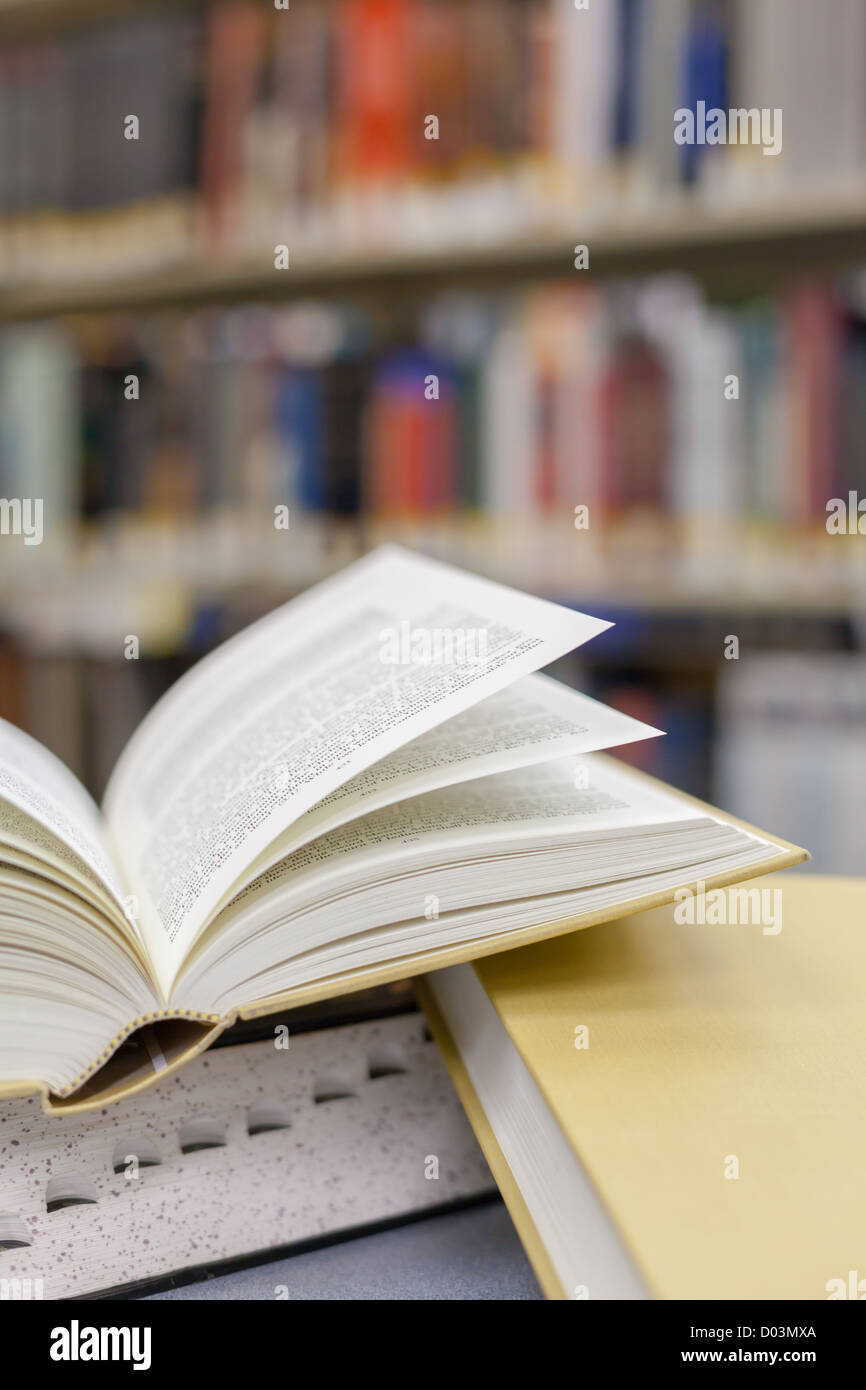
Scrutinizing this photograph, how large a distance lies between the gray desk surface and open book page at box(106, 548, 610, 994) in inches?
4.3

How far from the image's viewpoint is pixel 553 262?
1410 millimetres

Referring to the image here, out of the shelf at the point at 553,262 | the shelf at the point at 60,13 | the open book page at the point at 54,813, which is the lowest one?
the open book page at the point at 54,813

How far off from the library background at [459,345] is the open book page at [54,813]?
825 mm

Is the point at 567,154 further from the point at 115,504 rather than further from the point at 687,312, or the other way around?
the point at 115,504

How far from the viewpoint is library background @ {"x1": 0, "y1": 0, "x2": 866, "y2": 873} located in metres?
1.12

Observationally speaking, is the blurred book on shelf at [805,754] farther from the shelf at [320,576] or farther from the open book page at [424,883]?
the open book page at [424,883]

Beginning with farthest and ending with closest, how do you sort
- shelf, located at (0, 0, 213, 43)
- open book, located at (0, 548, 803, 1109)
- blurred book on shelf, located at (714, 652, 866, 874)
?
shelf, located at (0, 0, 213, 43) < blurred book on shelf, located at (714, 652, 866, 874) < open book, located at (0, 548, 803, 1109)

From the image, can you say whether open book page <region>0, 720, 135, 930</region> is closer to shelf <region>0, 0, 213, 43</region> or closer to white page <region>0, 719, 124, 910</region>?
white page <region>0, 719, 124, 910</region>

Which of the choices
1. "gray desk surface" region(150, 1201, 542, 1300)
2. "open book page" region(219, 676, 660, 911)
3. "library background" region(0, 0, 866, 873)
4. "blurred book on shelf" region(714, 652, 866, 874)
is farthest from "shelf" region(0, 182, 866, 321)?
"gray desk surface" region(150, 1201, 542, 1300)

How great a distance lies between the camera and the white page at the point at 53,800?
34cm

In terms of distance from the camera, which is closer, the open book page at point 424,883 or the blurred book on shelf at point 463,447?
the open book page at point 424,883

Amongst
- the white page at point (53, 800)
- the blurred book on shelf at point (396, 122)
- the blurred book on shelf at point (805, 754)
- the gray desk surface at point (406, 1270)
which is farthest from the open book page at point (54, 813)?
the blurred book on shelf at point (396, 122)

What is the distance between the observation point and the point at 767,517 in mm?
1151
